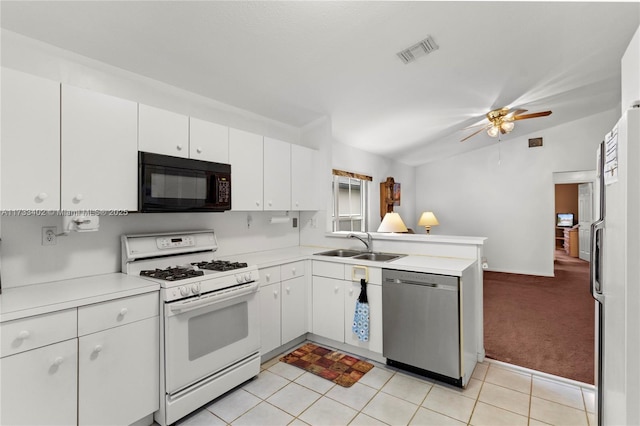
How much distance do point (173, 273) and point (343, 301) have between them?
148 centimetres

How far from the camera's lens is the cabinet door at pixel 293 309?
2869mm

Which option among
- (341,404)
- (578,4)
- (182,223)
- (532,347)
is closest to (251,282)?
(182,223)

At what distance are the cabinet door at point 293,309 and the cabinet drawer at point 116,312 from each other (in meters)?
1.21

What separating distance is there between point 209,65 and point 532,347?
3.83 m

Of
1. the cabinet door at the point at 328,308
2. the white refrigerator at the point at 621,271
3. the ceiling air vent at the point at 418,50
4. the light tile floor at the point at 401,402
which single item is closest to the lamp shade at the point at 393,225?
the cabinet door at the point at 328,308

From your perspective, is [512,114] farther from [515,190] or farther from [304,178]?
[304,178]

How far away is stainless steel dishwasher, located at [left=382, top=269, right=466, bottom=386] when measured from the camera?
226 cm

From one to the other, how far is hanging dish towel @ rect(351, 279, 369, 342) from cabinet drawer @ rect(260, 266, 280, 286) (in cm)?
75

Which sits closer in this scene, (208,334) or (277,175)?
(208,334)

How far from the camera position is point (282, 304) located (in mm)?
2840

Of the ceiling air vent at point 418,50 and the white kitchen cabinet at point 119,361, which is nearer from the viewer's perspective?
the white kitchen cabinet at point 119,361

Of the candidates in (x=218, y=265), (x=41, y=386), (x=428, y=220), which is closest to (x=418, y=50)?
(x=218, y=265)

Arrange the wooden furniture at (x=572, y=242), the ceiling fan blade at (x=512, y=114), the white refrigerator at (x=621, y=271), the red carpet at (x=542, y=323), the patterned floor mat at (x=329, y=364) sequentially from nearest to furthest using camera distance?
the white refrigerator at (x=621, y=271) < the patterned floor mat at (x=329, y=364) < the red carpet at (x=542, y=323) < the ceiling fan blade at (x=512, y=114) < the wooden furniture at (x=572, y=242)

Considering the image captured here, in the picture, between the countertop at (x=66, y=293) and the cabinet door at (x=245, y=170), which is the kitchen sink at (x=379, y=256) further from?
the countertop at (x=66, y=293)
